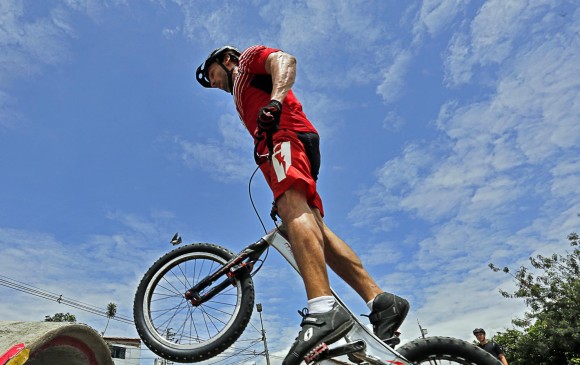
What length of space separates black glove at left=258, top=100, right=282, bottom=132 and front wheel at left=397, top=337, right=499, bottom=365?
1670mm

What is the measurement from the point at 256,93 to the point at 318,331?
1.88 m

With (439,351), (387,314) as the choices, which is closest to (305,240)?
(387,314)

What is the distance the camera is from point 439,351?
257cm

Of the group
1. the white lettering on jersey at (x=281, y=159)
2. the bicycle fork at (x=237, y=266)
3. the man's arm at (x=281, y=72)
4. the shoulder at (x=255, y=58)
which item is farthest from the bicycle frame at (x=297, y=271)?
the shoulder at (x=255, y=58)

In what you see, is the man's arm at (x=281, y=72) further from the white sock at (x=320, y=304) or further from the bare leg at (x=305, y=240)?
the white sock at (x=320, y=304)

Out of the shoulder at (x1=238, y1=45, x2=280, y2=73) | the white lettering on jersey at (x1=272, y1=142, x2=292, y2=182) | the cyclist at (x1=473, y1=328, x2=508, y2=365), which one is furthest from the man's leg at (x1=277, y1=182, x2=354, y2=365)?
the cyclist at (x1=473, y1=328, x2=508, y2=365)

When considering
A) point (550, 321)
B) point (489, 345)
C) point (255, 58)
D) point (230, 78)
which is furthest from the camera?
point (550, 321)

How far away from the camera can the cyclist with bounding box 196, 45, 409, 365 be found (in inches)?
96.0

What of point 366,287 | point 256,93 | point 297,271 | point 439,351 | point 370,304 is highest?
point 256,93

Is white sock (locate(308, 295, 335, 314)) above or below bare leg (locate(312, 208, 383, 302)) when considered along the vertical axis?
below

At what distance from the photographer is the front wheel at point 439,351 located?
2506mm

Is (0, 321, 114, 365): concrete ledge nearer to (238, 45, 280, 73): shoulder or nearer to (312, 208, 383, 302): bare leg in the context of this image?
(312, 208, 383, 302): bare leg

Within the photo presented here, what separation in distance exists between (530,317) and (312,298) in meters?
37.0

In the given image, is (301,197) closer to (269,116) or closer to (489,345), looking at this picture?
(269,116)
